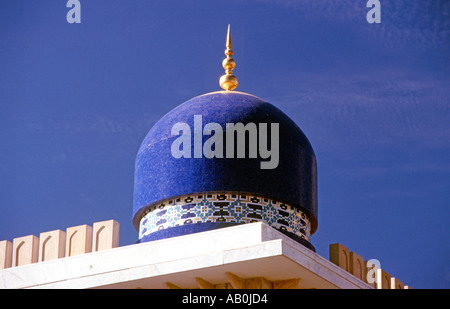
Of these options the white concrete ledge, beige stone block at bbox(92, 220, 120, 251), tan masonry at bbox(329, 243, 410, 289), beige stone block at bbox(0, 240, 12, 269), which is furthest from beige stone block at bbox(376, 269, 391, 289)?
beige stone block at bbox(0, 240, 12, 269)

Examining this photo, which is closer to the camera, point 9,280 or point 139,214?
point 9,280

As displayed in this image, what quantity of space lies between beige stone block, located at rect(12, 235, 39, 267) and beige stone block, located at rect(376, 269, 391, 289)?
187 inches

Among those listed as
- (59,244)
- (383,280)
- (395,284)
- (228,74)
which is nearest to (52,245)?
(59,244)

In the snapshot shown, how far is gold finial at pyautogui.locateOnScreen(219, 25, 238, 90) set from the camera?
1745 cm

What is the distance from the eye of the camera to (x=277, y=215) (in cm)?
1589

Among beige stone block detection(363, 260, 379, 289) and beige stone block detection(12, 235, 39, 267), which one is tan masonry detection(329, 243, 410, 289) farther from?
beige stone block detection(12, 235, 39, 267)

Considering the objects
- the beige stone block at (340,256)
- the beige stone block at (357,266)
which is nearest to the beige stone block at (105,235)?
the beige stone block at (340,256)

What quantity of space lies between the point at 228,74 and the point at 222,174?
2347 mm

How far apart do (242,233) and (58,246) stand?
2.79m

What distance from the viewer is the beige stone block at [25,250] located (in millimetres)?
15577
